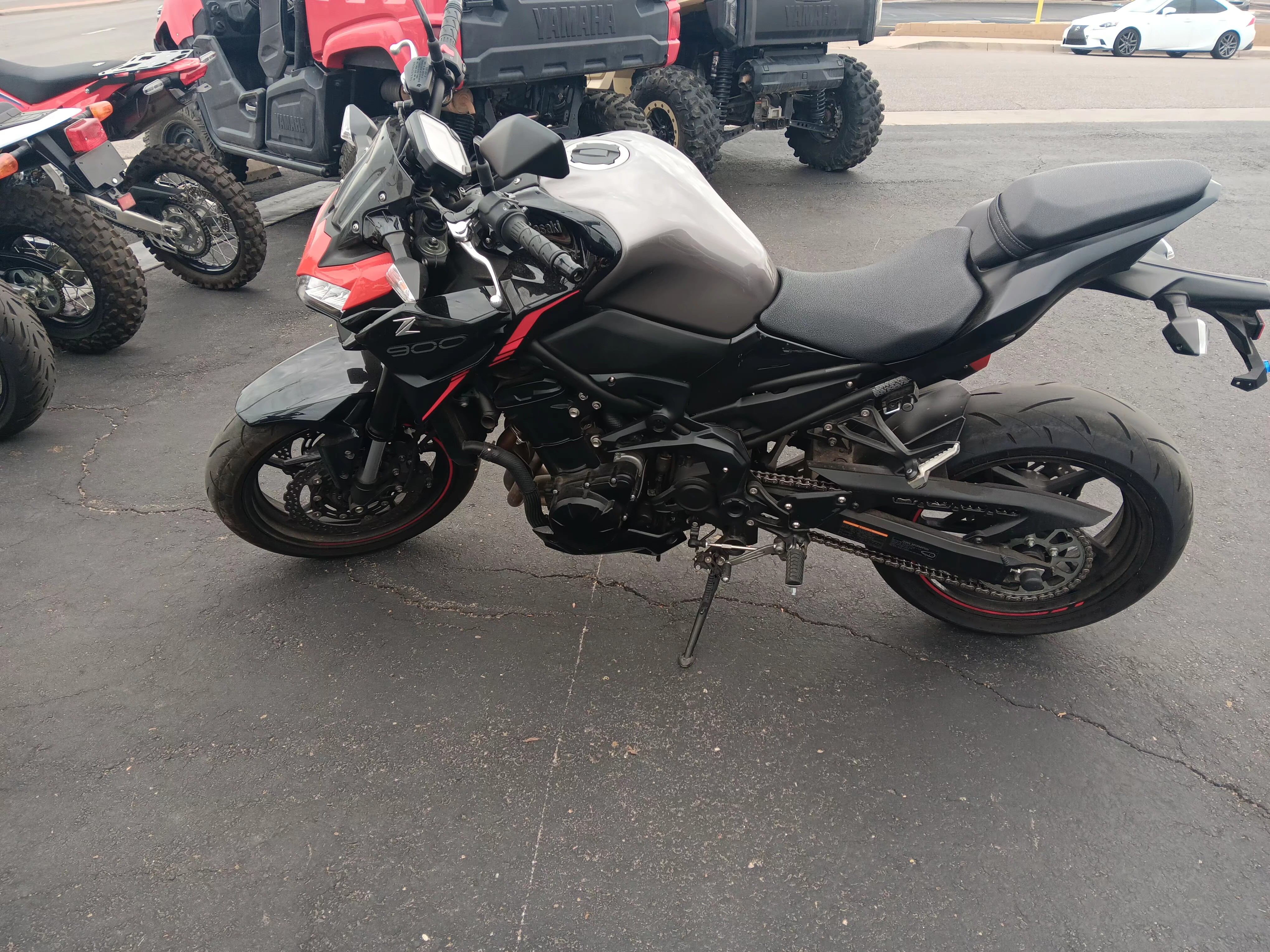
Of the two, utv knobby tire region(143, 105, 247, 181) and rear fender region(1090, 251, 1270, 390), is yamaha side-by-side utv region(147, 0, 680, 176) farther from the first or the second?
rear fender region(1090, 251, 1270, 390)

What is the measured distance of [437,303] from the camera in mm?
2117

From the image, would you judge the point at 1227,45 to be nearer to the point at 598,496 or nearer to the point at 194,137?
the point at 194,137

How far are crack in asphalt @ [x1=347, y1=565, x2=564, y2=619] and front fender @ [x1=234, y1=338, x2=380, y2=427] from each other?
28.1 inches

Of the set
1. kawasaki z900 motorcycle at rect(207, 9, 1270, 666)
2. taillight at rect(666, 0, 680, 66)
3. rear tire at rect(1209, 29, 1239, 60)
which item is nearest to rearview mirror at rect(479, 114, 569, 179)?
kawasaki z900 motorcycle at rect(207, 9, 1270, 666)

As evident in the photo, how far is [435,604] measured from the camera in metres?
3.00

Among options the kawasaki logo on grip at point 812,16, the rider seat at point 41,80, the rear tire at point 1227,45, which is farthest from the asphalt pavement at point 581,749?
the rear tire at point 1227,45

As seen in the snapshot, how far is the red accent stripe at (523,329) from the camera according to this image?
2146 millimetres

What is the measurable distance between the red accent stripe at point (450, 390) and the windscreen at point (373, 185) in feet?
1.47

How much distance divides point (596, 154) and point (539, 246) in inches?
22.2

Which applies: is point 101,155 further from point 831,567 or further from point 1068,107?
point 1068,107

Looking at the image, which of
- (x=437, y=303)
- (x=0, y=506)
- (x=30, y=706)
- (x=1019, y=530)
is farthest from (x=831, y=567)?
(x=0, y=506)

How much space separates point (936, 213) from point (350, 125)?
547cm

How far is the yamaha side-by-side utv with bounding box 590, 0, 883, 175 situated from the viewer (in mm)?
6602

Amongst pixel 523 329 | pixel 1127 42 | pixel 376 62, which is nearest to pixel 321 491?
pixel 523 329
